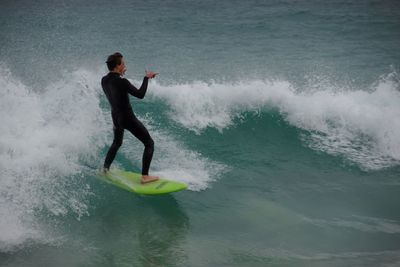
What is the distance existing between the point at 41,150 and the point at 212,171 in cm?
271

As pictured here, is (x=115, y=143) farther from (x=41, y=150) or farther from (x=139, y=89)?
(x=41, y=150)

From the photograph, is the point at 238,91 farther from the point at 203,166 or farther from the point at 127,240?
the point at 127,240

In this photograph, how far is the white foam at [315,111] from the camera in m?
9.40

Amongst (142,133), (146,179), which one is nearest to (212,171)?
(146,179)

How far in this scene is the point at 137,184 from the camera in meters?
6.92

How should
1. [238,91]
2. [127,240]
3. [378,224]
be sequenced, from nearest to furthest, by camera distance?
1. [127,240]
2. [378,224]
3. [238,91]

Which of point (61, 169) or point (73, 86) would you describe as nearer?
point (61, 169)

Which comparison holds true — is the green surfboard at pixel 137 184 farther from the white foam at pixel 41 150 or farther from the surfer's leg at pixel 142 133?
the white foam at pixel 41 150

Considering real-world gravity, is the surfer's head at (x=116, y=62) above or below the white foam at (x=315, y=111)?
above

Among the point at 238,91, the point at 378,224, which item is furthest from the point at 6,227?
the point at 238,91

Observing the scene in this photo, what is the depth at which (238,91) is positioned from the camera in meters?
10.8

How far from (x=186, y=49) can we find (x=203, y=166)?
1090 cm

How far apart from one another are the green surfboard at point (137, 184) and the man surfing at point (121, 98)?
0.38 ft

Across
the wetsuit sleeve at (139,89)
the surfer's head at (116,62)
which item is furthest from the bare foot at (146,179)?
the surfer's head at (116,62)
